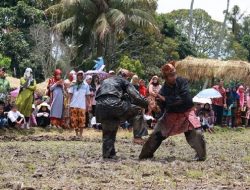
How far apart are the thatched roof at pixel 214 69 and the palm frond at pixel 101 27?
159 inches

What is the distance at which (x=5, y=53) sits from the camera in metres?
31.1

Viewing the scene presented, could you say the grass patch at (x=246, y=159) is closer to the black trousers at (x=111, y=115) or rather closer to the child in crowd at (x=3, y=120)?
the black trousers at (x=111, y=115)

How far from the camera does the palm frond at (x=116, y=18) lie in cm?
2761

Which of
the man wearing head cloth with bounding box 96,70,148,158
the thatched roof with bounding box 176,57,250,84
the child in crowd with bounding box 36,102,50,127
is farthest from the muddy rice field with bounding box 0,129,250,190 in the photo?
the thatched roof with bounding box 176,57,250,84

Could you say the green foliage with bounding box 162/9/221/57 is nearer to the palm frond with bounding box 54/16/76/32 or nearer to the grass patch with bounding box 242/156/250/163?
the palm frond with bounding box 54/16/76/32

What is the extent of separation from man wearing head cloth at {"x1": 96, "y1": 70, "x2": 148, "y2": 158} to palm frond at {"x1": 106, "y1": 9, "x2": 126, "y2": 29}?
17.8 metres

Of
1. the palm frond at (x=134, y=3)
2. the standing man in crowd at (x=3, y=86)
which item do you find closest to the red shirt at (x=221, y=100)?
the standing man in crowd at (x=3, y=86)

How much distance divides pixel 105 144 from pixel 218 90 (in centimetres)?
1055

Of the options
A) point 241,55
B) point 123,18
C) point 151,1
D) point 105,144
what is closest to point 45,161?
point 105,144

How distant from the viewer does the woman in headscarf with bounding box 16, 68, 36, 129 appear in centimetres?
1505

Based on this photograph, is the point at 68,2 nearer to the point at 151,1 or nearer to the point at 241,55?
the point at 151,1

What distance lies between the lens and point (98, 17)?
95.2 ft

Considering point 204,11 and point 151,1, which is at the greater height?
point 204,11

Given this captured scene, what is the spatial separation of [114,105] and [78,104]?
16.3ft
